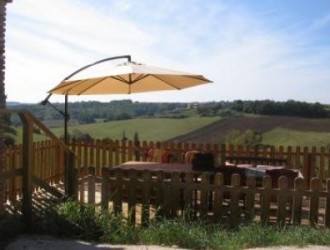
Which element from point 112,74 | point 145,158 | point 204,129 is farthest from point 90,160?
point 204,129

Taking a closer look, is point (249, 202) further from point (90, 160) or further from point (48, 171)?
point (90, 160)

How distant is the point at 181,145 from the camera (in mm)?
12547

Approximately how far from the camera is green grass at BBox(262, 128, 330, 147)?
4406 centimetres

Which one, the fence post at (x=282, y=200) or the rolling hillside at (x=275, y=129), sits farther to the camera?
the rolling hillside at (x=275, y=129)

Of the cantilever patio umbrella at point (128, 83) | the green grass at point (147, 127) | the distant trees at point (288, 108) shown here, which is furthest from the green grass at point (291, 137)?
the cantilever patio umbrella at point (128, 83)

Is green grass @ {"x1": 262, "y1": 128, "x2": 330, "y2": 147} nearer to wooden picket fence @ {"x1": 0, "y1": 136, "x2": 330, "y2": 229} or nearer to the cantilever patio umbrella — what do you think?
wooden picket fence @ {"x1": 0, "y1": 136, "x2": 330, "y2": 229}

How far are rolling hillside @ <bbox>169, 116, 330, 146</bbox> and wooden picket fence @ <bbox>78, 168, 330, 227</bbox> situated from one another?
35587mm

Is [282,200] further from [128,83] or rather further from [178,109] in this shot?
[178,109]

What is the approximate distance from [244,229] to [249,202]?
2.54ft

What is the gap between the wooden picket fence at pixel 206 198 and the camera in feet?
23.1

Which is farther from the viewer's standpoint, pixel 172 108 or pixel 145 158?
pixel 172 108

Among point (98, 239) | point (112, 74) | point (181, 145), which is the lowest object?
point (98, 239)

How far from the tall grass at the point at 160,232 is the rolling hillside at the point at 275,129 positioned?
3681 cm

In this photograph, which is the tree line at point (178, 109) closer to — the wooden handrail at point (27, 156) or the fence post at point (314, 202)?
the wooden handrail at point (27, 156)
